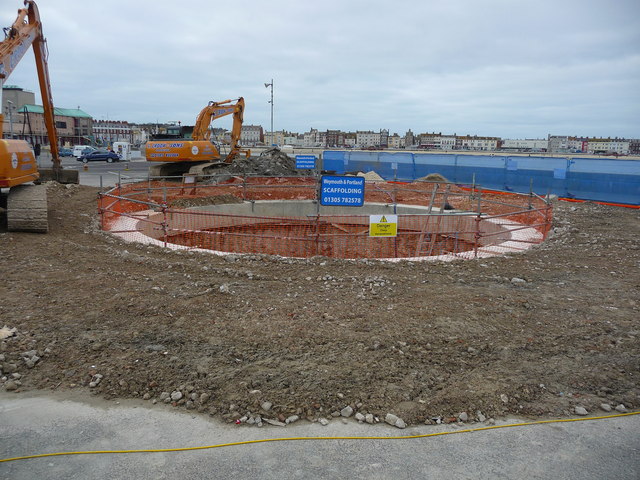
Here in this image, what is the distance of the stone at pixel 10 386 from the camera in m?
4.45

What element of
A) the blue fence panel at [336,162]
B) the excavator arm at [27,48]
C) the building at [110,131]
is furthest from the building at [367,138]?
the excavator arm at [27,48]

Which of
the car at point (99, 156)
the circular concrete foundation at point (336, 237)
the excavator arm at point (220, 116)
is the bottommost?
the circular concrete foundation at point (336, 237)

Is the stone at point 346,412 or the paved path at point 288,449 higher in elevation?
the stone at point 346,412

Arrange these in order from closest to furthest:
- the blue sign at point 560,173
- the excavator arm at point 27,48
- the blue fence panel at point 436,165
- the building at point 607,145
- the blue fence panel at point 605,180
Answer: the excavator arm at point 27,48 → the blue fence panel at point 605,180 → the blue sign at point 560,173 → the blue fence panel at point 436,165 → the building at point 607,145

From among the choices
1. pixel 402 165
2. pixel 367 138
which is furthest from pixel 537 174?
pixel 367 138

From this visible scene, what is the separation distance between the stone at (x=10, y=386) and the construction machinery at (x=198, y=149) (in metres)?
19.3

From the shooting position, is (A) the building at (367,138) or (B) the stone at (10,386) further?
(A) the building at (367,138)

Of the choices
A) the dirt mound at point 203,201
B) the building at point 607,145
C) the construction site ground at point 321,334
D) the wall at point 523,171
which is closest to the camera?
the construction site ground at point 321,334

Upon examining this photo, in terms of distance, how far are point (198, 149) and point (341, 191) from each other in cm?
1502

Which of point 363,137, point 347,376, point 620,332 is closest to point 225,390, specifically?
point 347,376

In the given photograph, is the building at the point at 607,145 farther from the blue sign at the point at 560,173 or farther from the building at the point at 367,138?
the blue sign at the point at 560,173

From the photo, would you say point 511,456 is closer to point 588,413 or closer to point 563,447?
point 563,447

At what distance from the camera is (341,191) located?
10281mm

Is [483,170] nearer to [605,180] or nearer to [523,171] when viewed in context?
[523,171]
